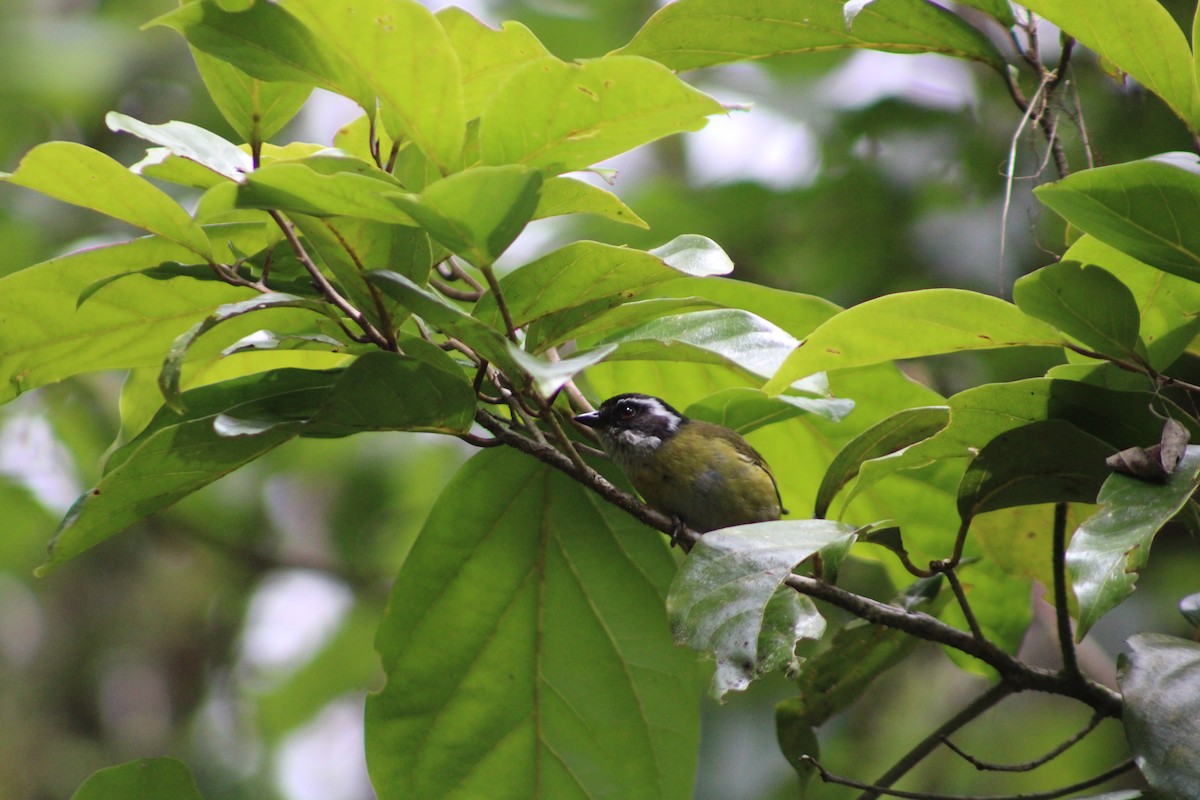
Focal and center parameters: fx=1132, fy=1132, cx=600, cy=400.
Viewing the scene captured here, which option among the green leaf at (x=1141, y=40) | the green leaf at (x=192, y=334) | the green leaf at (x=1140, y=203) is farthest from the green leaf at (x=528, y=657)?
the green leaf at (x=1141, y=40)

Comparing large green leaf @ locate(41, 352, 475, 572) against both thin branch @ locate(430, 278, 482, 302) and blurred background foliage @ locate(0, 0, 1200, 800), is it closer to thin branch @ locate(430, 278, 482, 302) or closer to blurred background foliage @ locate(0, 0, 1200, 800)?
thin branch @ locate(430, 278, 482, 302)

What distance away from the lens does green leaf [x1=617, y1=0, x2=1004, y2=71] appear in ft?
6.72

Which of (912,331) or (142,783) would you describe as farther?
(142,783)

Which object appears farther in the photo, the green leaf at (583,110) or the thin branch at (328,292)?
the thin branch at (328,292)

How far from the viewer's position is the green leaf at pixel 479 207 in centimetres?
130

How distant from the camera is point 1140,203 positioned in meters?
1.53

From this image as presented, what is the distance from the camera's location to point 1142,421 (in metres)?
1.77

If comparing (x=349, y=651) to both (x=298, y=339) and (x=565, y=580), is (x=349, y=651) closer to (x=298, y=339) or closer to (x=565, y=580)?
(x=565, y=580)

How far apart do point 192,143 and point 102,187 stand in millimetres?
151

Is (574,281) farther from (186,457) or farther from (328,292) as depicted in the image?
(186,457)

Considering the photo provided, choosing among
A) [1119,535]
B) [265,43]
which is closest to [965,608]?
[1119,535]

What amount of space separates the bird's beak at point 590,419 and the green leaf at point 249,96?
0.81 meters

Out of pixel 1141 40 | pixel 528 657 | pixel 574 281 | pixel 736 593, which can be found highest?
pixel 1141 40

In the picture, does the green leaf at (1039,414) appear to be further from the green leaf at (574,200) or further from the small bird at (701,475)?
the small bird at (701,475)
